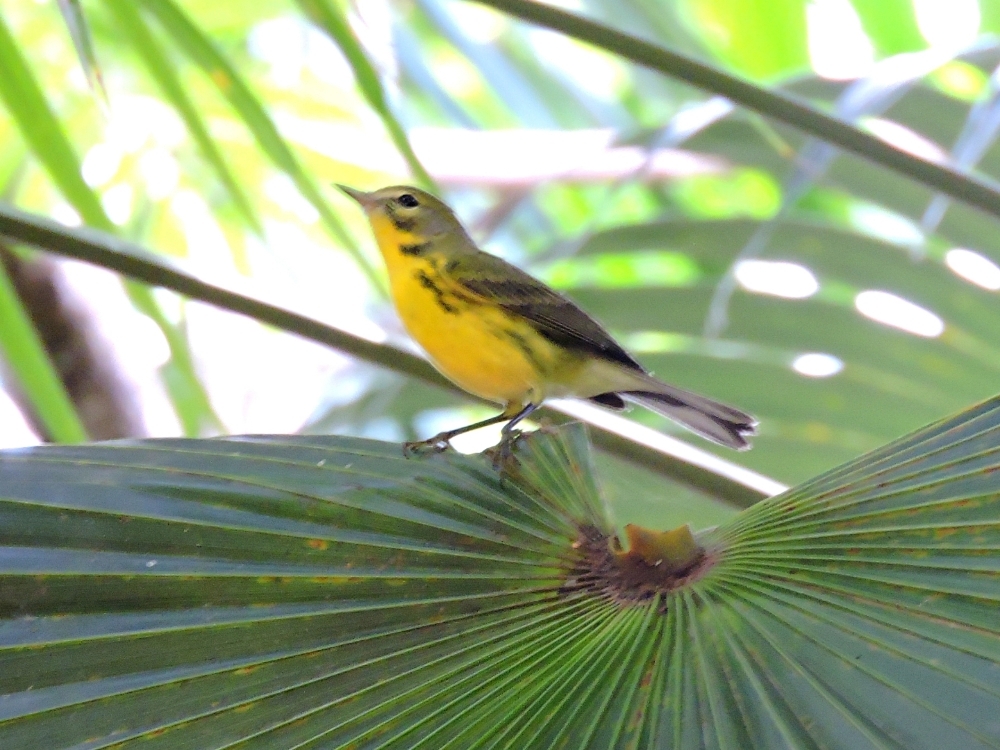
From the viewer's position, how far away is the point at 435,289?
96.8 inches

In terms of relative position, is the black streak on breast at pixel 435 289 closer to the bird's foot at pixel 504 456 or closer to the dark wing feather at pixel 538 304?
the dark wing feather at pixel 538 304

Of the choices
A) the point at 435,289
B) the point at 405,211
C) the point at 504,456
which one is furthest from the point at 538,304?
the point at 504,456

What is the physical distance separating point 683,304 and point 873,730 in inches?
71.9

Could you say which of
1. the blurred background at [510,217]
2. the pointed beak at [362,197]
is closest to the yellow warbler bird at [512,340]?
the blurred background at [510,217]

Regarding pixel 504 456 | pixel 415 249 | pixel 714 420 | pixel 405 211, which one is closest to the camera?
pixel 504 456

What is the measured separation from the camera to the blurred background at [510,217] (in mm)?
1736

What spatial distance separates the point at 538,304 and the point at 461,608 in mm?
1425

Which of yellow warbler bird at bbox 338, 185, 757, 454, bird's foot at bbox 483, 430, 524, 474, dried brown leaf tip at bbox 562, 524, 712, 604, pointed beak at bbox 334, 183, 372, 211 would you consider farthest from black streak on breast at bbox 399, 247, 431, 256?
dried brown leaf tip at bbox 562, 524, 712, 604

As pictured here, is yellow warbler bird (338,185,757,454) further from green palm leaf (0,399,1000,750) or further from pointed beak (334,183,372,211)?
green palm leaf (0,399,1000,750)

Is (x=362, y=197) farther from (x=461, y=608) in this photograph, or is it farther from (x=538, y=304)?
(x=461, y=608)

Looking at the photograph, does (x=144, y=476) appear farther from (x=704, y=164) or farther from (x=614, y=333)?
(x=704, y=164)

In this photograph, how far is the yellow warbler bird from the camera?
230 cm

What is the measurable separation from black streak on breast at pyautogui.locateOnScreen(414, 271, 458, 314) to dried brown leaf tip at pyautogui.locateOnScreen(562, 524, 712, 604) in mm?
1423

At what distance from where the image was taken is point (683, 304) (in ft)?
8.41
